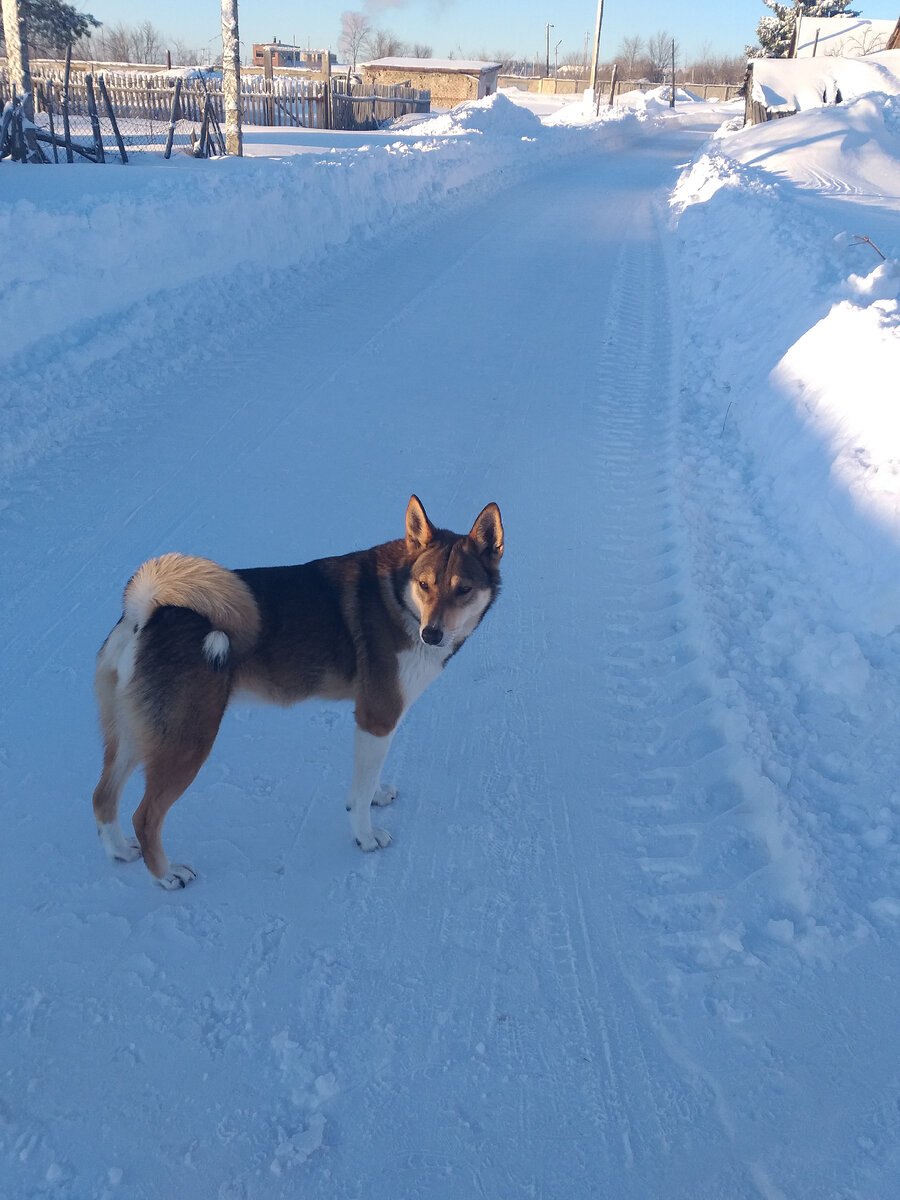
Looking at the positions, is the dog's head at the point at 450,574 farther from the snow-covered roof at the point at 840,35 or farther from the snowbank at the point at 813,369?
the snow-covered roof at the point at 840,35

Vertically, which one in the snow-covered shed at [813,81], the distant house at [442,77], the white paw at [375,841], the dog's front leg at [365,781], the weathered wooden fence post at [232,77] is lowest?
the white paw at [375,841]

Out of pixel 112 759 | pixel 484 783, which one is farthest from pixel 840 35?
pixel 112 759

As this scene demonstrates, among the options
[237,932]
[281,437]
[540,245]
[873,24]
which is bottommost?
[237,932]

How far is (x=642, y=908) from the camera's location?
130 inches

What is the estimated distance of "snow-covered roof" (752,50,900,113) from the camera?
117ft

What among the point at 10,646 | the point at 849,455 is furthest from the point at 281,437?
the point at 849,455

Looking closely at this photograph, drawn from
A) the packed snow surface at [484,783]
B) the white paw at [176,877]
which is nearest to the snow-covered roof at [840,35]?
the packed snow surface at [484,783]

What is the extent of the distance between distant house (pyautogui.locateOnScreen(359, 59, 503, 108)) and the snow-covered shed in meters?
30.1

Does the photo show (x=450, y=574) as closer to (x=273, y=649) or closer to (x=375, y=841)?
(x=273, y=649)

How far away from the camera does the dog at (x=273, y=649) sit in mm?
3143

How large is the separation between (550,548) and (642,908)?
3226 millimetres

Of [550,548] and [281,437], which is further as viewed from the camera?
[281,437]

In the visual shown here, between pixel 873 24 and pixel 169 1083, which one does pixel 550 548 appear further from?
pixel 873 24

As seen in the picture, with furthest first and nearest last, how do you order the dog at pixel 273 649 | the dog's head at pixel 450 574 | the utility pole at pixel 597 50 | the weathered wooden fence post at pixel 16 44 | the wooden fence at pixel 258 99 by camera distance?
the utility pole at pixel 597 50 → the wooden fence at pixel 258 99 → the weathered wooden fence post at pixel 16 44 → the dog's head at pixel 450 574 → the dog at pixel 273 649
